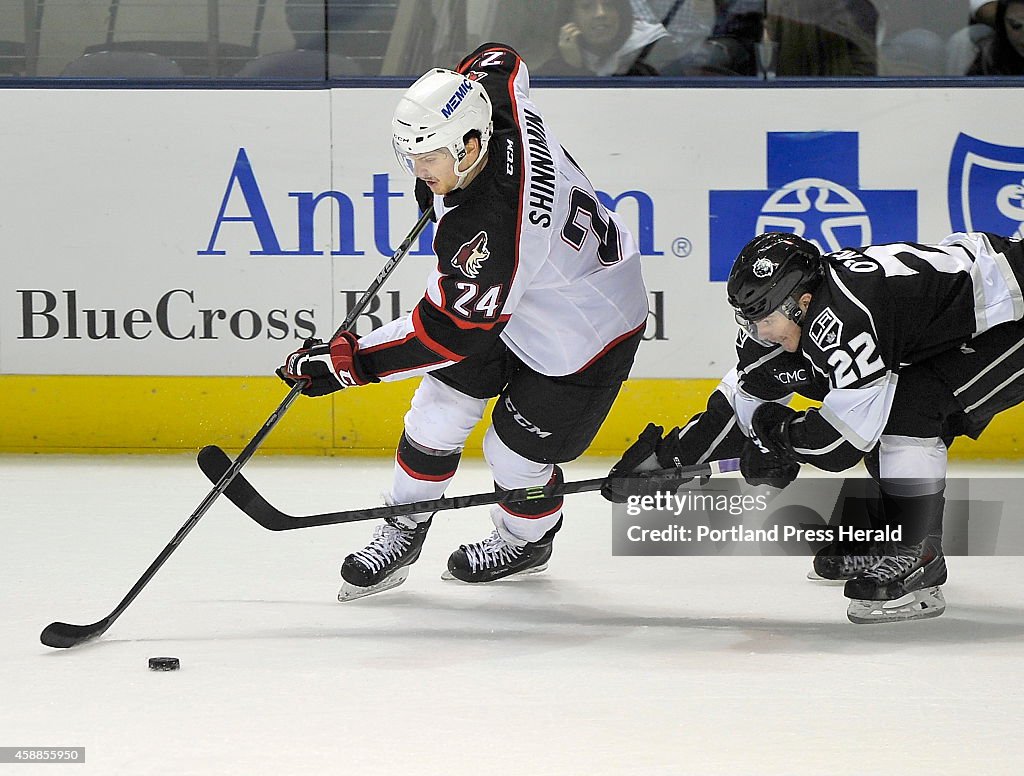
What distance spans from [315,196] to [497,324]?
6.84 feet

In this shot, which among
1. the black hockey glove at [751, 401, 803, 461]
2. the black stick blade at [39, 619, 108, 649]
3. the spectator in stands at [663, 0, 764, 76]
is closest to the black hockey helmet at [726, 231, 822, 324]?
the black hockey glove at [751, 401, 803, 461]

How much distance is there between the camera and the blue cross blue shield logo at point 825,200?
14.2 ft

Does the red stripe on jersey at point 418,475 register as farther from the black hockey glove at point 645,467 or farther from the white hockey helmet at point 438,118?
the white hockey helmet at point 438,118

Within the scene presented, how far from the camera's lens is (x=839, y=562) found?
9.51ft

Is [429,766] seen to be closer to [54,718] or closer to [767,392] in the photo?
[54,718]

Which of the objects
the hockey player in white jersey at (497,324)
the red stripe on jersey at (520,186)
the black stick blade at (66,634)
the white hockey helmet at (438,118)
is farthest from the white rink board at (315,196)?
the black stick blade at (66,634)

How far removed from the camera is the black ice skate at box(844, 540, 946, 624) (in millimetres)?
2549

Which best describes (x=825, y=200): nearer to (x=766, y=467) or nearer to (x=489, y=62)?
(x=489, y=62)

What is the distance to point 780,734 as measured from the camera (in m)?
1.92

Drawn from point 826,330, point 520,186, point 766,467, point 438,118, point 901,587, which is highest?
point 438,118

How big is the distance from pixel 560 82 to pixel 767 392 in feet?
6.31

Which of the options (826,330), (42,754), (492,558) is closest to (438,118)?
(826,330)

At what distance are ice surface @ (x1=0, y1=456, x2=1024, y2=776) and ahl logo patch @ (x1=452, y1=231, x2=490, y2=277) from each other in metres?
0.66

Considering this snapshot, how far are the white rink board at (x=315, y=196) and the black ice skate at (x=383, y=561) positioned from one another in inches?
63.5
